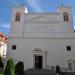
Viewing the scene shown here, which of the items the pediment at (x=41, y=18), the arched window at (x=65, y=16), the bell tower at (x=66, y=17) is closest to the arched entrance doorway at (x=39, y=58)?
the pediment at (x=41, y=18)

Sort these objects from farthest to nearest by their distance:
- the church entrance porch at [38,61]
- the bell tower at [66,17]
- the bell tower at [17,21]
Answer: the bell tower at [17,21]
the bell tower at [66,17]
the church entrance porch at [38,61]

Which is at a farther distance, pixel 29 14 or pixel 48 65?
pixel 29 14

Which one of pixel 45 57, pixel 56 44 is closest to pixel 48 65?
pixel 45 57

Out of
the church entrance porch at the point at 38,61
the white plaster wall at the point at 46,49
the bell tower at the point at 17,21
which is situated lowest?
the church entrance porch at the point at 38,61

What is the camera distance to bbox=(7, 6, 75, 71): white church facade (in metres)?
24.5

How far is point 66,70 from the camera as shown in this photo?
77.7ft

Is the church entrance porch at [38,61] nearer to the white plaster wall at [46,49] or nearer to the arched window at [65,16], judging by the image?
the white plaster wall at [46,49]

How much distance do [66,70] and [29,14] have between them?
438 inches

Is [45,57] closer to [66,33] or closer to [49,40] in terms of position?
[49,40]

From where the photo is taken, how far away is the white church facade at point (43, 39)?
2452 cm

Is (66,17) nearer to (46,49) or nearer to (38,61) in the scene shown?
(46,49)

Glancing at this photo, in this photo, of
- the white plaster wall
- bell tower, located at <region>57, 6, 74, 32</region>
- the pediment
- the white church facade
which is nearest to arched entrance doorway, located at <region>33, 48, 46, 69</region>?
the white church facade

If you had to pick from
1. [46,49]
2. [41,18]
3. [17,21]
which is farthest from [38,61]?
[17,21]

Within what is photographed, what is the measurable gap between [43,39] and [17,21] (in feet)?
18.1
